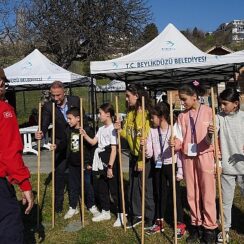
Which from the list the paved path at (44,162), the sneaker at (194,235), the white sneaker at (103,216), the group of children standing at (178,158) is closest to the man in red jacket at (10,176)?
the group of children standing at (178,158)

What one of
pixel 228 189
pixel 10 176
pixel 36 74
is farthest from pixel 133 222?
pixel 36 74

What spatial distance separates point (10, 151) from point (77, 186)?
10.1 ft

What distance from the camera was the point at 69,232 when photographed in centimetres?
568

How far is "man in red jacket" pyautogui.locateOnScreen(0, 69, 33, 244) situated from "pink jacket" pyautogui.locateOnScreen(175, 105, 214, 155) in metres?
2.13

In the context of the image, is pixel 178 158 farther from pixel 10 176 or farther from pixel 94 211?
pixel 10 176

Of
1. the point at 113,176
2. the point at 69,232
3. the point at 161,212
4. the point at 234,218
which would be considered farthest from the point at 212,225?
the point at 69,232

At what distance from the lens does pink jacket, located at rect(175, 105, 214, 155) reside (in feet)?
15.6

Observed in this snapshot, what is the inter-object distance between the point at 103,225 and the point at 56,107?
1859 millimetres

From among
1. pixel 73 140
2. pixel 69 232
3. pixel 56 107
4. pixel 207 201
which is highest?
pixel 56 107

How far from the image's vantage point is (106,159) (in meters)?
5.88

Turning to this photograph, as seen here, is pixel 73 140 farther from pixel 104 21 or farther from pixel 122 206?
pixel 104 21

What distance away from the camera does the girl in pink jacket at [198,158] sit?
4773mm

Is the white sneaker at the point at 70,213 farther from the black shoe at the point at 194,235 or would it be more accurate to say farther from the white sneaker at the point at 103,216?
the black shoe at the point at 194,235

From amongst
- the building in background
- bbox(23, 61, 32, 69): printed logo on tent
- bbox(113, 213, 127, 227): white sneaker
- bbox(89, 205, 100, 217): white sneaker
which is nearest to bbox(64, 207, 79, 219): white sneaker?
bbox(89, 205, 100, 217): white sneaker
